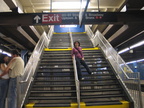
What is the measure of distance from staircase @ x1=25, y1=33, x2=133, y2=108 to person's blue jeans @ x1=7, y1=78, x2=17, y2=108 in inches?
17.2

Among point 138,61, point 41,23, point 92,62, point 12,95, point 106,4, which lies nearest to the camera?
point 12,95

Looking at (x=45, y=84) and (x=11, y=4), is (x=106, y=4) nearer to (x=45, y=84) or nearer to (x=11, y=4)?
(x=11, y=4)

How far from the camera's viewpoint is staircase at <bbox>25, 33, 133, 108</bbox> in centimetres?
430

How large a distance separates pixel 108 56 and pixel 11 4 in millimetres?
4969

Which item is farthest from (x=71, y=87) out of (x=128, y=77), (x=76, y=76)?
(x=128, y=77)

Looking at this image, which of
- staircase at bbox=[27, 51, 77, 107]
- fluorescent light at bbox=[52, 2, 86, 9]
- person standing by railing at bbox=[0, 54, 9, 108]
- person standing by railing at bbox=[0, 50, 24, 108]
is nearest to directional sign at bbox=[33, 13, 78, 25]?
person standing by railing at bbox=[0, 50, 24, 108]

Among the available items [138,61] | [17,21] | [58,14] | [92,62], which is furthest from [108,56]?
[138,61]

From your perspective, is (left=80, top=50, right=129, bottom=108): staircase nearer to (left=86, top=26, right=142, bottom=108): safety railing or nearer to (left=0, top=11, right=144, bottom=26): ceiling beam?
(left=86, top=26, right=142, bottom=108): safety railing

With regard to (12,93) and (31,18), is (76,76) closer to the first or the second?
(12,93)

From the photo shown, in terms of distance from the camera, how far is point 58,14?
4.87 metres

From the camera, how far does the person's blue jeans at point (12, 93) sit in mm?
3783

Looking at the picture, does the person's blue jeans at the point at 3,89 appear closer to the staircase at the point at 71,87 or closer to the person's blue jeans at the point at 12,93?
the person's blue jeans at the point at 12,93

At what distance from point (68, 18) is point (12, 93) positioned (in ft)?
9.97

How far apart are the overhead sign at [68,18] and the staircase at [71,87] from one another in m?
2.18
